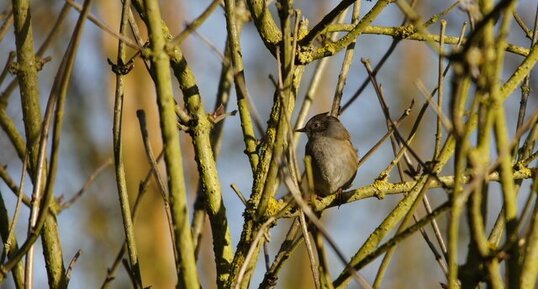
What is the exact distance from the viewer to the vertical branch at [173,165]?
191 centimetres

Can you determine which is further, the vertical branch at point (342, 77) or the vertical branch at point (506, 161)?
the vertical branch at point (342, 77)

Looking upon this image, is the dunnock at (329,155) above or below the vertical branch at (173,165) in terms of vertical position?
above

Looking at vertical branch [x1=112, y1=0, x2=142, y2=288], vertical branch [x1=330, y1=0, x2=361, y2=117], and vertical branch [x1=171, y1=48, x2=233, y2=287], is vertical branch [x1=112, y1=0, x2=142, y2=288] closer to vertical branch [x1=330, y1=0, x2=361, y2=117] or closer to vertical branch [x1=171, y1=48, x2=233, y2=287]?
vertical branch [x1=171, y1=48, x2=233, y2=287]

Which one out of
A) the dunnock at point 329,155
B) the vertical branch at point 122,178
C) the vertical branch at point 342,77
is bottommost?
the vertical branch at point 122,178

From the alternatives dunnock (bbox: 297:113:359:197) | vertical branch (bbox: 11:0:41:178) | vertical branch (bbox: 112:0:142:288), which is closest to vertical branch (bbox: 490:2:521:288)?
vertical branch (bbox: 112:0:142:288)

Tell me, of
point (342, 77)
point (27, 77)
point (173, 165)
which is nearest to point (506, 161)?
point (173, 165)

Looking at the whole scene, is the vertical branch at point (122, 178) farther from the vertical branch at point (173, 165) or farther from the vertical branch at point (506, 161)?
the vertical branch at point (506, 161)

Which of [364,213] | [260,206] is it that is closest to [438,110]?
[260,206]

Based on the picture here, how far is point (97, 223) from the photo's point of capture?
1194 cm

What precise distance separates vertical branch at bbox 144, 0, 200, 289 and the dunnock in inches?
116

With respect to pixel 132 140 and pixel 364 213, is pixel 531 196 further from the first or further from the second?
pixel 364 213

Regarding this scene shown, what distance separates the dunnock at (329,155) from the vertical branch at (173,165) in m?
2.95

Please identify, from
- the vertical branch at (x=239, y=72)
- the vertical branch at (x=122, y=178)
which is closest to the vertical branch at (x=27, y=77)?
the vertical branch at (x=122, y=178)

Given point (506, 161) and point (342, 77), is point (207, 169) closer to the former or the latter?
point (342, 77)
